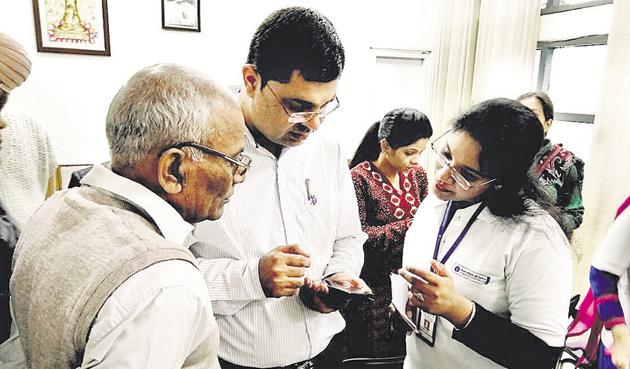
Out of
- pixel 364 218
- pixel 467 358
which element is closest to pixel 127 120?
pixel 467 358

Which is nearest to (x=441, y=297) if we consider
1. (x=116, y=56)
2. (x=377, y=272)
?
(x=377, y=272)

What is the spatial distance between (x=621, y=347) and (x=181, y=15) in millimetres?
3443

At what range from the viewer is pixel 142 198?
2.41ft

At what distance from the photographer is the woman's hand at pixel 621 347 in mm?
1262

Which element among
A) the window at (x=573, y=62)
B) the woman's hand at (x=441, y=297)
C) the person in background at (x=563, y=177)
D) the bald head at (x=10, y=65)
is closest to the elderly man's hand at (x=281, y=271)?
the woman's hand at (x=441, y=297)

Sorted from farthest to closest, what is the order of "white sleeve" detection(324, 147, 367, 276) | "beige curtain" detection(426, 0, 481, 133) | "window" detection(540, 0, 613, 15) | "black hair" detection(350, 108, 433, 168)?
1. "beige curtain" detection(426, 0, 481, 133)
2. "window" detection(540, 0, 613, 15)
3. "black hair" detection(350, 108, 433, 168)
4. "white sleeve" detection(324, 147, 367, 276)

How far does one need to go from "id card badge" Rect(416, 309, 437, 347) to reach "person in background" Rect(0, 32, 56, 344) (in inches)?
46.1

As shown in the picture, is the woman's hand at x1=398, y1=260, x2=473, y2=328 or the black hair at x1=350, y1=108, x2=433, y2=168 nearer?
the woman's hand at x1=398, y1=260, x2=473, y2=328

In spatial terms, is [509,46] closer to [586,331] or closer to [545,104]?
[545,104]

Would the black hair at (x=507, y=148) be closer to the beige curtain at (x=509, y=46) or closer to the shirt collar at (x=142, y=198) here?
the shirt collar at (x=142, y=198)

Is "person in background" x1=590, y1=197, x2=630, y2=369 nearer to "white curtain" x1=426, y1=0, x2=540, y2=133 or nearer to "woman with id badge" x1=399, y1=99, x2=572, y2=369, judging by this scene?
"woman with id badge" x1=399, y1=99, x2=572, y2=369

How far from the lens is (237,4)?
3613 millimetres

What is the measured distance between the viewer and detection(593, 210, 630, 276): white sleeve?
135 centimetres

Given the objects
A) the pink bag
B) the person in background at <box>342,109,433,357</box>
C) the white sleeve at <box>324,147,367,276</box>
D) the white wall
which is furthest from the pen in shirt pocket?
the white wall
